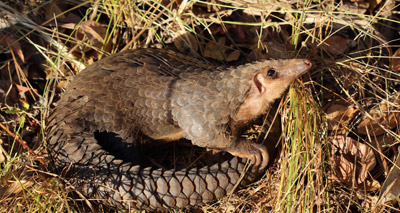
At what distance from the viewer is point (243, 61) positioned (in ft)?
11.8

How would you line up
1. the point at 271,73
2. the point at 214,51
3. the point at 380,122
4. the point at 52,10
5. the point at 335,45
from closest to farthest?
1. the point at 271,73
2. the point at 380,122
3. the point at 335,45
4. the point at 214,51
5. the point at 52,10

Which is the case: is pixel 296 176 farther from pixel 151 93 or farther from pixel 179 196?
pixel 151 93

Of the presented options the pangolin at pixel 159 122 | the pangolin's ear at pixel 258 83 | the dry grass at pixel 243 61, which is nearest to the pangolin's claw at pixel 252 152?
the pangolin at pixel 159 122

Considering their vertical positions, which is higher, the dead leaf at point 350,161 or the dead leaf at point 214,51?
the dead leaf at point 214,51

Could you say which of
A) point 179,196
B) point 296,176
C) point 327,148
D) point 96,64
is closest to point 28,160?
point 96,64

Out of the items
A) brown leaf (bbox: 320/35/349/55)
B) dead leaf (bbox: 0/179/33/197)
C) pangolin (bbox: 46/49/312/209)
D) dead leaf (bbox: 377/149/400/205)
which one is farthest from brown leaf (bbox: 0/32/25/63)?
dead leaf (bbox: 377/149/400/205)

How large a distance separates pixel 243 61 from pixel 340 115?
90 cm

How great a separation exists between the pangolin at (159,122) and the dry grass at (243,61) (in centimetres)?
21

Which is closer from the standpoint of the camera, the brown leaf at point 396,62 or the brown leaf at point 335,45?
the brown leaf at point 396,62

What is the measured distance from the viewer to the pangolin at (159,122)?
2656 millimetres

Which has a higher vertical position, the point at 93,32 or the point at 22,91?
the point at 93,32

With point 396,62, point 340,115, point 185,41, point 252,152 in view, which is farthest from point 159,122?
point 396,62

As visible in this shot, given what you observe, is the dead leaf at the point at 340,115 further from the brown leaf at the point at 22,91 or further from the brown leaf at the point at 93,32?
the brown leaf at the point at 22,91

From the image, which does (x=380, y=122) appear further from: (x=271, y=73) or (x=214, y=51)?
(x=214, y=51)
